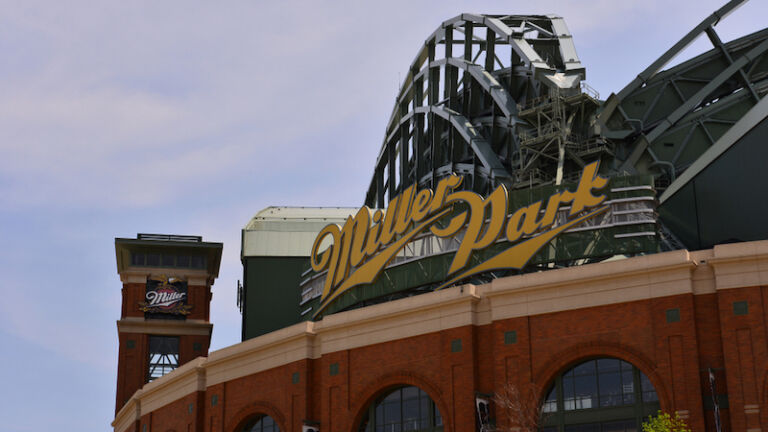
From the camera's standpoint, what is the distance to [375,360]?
61.3 meters

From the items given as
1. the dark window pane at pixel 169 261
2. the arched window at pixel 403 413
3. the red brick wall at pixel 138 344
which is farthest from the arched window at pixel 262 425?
the dark window pane at pixel 169 261

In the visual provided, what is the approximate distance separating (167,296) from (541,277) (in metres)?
55.8

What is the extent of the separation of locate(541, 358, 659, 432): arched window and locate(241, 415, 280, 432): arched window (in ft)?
57.9

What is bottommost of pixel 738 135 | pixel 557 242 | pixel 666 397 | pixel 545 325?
pixel 666 397

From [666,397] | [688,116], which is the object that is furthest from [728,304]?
[688,116]

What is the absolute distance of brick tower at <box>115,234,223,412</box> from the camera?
104 meters

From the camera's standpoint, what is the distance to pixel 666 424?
49.2 m

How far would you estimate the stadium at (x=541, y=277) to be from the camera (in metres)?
52.9

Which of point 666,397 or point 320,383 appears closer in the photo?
point 666,397

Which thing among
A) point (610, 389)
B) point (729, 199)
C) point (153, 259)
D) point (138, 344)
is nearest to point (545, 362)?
point (610, 389)

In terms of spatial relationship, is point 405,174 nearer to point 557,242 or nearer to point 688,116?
point 688,116

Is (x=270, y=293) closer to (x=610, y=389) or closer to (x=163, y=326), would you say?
(x=163, y=326)

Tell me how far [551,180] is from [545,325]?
2228cm

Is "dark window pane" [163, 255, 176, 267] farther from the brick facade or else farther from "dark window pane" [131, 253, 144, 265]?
the brick facade
